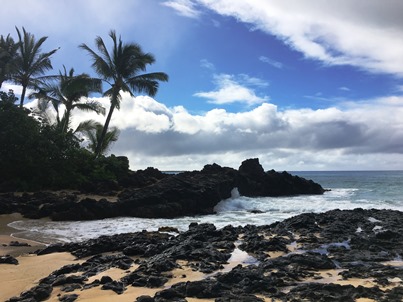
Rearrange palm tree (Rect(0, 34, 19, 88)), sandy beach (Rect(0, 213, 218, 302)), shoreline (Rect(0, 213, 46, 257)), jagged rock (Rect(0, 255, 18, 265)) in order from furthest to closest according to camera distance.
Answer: palm tree (Rect(0, 34, 19, 88)), shoreline (Rect(0, 213, 46, 257)), jagged rock (Rect(0, 255, 18, 265)), sandy beach (Rect(0, 213, 218, 302))

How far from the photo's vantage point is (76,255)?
9.17 meters

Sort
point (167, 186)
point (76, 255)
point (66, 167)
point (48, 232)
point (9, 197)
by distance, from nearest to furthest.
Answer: point (76, 255), point (48, 232), point (9, 197), point (167, 186), point (66, 167)

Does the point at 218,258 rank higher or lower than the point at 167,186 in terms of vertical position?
lower

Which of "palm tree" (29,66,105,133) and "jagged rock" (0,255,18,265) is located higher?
"palm tree" (29,66,105,133)

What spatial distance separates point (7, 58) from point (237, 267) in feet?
90.5

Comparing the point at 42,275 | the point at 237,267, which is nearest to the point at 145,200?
the point at 42,275

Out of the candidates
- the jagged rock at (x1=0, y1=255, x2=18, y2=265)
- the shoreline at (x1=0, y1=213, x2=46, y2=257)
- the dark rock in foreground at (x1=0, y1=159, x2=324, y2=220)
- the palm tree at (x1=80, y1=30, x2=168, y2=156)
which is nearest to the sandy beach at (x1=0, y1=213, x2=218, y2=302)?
the shoreline at (x1=0, y1=213, x2=46, y2=257)

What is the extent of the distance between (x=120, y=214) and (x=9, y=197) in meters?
5.76

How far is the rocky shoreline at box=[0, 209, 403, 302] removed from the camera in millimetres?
5730

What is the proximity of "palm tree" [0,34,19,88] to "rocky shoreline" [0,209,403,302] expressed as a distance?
2192cm

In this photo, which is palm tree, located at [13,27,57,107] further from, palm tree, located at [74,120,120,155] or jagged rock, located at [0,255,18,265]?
jagged rock, located at [0,255,18,265]

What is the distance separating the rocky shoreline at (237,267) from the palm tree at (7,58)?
21.9 metres

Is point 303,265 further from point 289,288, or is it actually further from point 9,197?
point 9,197

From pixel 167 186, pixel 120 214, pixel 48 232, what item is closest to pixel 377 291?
pixel 48 232
